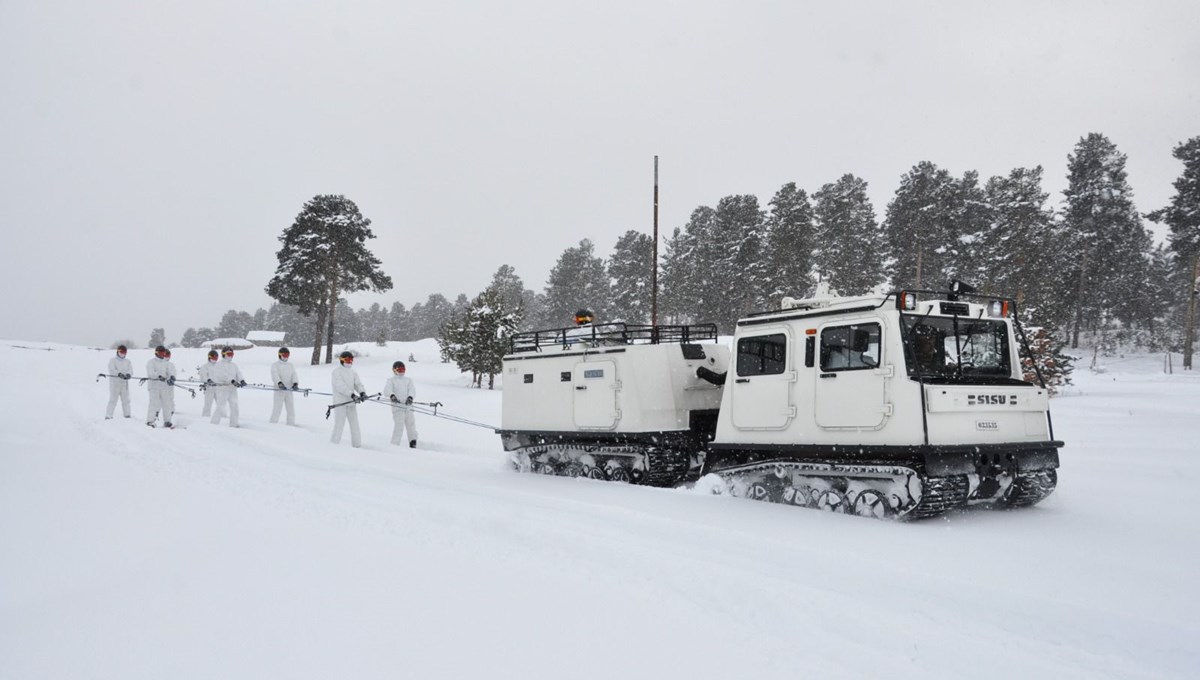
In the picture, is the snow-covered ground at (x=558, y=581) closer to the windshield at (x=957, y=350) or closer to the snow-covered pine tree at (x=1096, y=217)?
the windshield at (x=957, y=350)

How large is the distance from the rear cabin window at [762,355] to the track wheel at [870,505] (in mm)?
1822

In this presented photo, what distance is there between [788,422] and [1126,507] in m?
4.00

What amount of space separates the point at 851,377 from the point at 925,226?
40.2 meters

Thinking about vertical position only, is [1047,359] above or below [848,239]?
below

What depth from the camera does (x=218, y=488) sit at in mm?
8750

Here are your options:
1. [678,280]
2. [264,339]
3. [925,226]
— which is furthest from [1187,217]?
[264,339]

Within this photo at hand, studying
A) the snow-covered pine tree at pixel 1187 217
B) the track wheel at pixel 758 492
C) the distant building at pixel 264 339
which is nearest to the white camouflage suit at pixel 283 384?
the track wheel at pixel 758 492

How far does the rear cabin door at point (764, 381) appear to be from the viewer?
8.84 m

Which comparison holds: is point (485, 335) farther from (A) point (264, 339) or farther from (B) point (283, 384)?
(A) point (264, 339)

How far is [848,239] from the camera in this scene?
48125 millimetres

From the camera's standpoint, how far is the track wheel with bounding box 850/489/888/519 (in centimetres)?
784

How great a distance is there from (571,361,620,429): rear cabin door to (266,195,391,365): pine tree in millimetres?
36259

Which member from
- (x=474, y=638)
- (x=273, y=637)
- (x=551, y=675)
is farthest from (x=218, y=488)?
(x=551, y=675)

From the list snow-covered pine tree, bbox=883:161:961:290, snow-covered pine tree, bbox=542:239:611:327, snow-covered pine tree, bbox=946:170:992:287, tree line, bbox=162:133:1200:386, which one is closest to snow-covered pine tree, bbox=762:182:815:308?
tree line, bbox=162:133:1200:386
